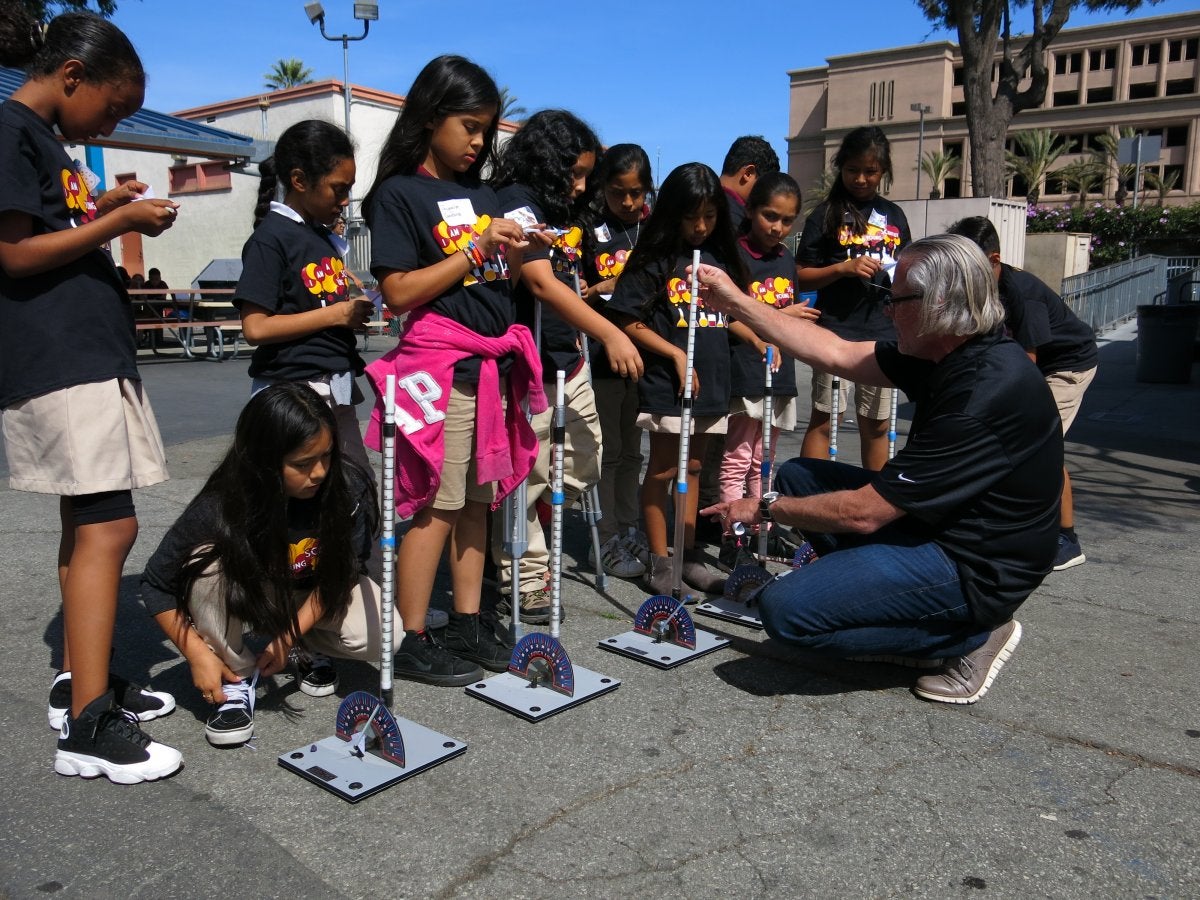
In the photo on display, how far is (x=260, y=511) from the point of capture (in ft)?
9.98

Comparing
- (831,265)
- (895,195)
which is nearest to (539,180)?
(831,265)

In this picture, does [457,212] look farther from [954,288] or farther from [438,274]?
[954,288]

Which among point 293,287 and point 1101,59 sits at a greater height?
point 1101,59

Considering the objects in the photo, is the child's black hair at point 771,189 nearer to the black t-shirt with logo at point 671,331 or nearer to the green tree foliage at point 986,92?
the black t-shirt with logo at point 671,331

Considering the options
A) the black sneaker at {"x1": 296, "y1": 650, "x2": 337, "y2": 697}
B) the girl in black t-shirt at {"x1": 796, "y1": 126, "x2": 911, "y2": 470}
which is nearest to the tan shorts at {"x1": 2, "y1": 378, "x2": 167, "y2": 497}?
the black sneaker at {"x1": 296, "y1": 650, "x2": 337, "y2": 697}

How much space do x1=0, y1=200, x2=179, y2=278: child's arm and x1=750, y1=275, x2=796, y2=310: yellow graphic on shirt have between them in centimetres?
275

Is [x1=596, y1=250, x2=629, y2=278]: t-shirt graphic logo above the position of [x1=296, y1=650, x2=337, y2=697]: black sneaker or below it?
above

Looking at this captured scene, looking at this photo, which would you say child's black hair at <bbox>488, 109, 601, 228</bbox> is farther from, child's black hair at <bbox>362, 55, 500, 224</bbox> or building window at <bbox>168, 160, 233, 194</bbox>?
building window at <bbox>168, 160, 233, 194</bbox>

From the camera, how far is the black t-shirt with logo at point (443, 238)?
322cm

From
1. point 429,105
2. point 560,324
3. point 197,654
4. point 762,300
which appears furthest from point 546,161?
point 197,654

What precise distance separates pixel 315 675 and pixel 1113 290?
62.9 ft

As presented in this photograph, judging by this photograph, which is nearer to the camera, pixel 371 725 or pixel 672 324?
pixel 371 725

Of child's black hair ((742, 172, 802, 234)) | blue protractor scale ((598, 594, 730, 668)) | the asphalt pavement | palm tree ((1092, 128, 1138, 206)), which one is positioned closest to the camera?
the asphalt pavement

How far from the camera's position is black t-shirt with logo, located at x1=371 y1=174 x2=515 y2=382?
10.6ft
